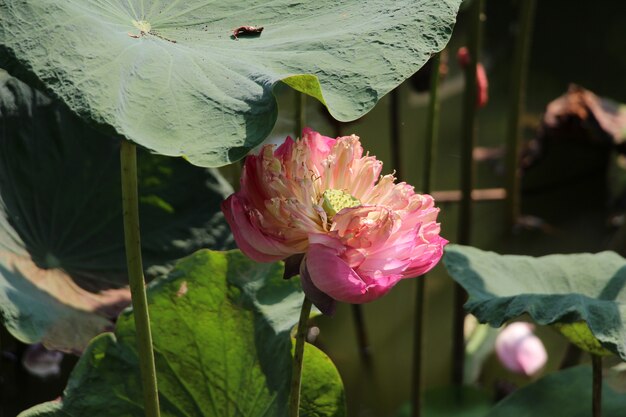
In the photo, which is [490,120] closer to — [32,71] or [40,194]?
[40,194]

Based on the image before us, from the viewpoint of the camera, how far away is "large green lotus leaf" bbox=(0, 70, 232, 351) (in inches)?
40.3

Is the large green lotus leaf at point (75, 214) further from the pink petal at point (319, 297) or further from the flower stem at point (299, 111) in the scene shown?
the pink petal at point (319, 297)

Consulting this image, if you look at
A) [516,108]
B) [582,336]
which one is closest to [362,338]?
[516,108]

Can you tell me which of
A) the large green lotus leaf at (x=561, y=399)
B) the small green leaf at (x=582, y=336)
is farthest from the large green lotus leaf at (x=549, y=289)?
the large green lotus leaf at (x=561, y=399)

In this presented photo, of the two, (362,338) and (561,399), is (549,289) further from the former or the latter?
(362,338)

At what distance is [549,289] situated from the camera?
1044mm

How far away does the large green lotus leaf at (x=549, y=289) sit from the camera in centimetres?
86

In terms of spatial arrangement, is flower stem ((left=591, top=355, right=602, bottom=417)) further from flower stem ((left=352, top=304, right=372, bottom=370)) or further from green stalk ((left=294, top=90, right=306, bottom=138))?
flower stem ((left=352, top=304, right=372, bottom=370))

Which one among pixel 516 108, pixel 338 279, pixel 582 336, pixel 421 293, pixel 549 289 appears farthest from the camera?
pixel 516 108

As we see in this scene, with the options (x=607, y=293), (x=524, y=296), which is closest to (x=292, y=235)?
(x=524, y=296)

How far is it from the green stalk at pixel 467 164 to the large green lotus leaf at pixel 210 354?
643 millimetres

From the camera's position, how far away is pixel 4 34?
667 millimetres

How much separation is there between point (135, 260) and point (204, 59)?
0.54 ft

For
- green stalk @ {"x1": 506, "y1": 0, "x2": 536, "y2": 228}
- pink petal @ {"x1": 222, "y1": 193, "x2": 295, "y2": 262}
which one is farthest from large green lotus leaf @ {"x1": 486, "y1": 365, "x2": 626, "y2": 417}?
green stalk @ {"x1": 506, "y1": 0, "x2": 536, "y2": 228}
